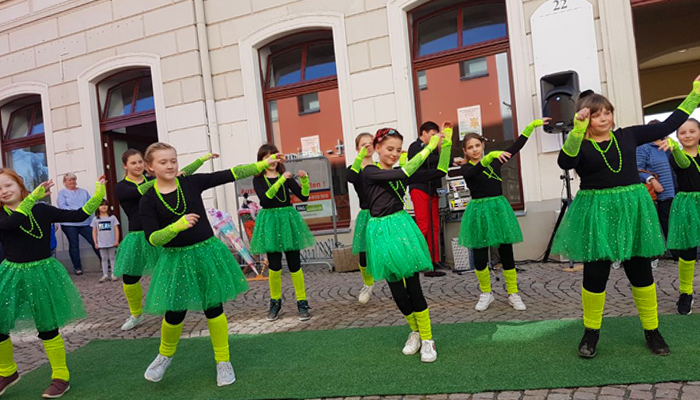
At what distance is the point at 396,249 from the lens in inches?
140

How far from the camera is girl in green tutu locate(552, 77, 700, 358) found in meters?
3.23

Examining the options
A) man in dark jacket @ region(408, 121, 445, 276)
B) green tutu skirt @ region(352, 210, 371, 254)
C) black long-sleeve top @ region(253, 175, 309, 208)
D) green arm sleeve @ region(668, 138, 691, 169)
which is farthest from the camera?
man in dark jacket @ region(408, 121, 445, 276)

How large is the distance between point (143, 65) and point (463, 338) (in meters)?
8.44

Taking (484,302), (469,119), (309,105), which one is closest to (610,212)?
(484,302)

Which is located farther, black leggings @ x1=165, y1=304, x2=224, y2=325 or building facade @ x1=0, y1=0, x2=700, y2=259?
building facade @ x1=0, y1=0, x2=700, y2=259

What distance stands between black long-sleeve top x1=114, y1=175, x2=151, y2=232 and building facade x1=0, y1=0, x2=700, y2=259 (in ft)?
12.7

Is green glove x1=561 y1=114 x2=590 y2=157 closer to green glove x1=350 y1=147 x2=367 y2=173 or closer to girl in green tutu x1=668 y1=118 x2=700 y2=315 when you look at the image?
girl in green tutu x1=668 y1=118 x2=700 y2=315

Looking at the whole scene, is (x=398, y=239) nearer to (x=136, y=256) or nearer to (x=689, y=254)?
(x=689, y=254)

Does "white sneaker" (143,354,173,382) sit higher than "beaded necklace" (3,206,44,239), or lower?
lower

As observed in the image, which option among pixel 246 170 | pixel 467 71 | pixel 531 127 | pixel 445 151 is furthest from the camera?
pixel 467 71

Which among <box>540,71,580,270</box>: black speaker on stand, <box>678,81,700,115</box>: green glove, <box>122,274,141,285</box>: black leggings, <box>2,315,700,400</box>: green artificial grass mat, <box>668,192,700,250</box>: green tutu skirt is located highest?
<box>540,71,580,270</box>: black speaker on stand

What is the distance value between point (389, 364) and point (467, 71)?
5.77 metres

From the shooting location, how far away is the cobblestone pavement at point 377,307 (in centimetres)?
466

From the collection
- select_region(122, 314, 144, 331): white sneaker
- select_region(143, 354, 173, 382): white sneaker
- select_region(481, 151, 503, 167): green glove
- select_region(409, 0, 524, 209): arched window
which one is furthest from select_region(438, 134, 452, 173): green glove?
select_region(409, 0, 524, 209): arched window
